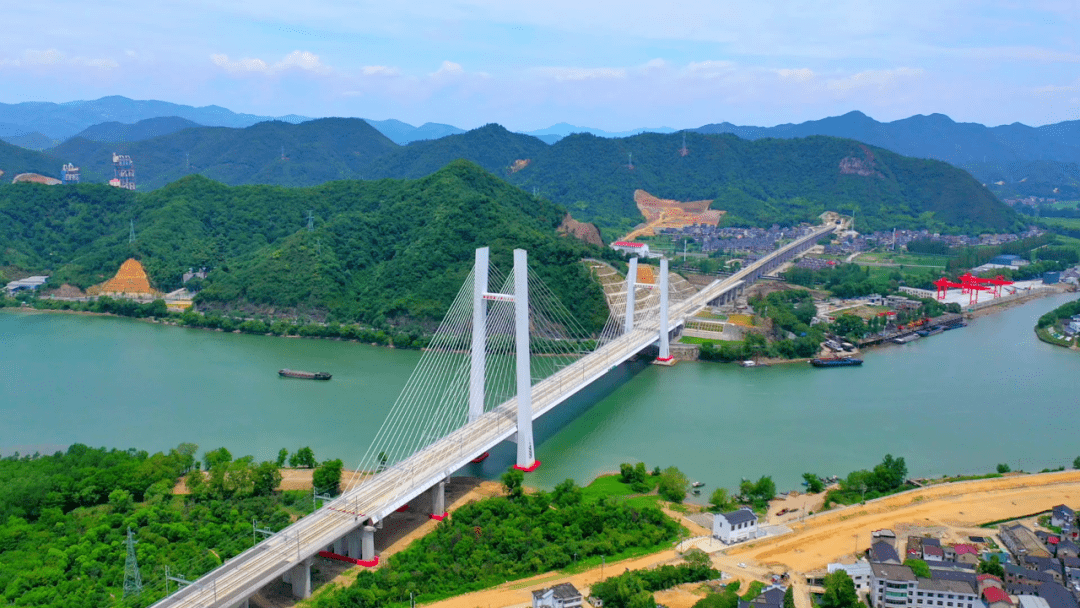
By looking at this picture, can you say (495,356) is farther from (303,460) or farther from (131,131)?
(131,131)

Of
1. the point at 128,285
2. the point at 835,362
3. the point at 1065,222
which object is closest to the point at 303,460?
the point at 835,362

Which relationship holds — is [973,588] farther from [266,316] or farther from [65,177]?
→ [65,177]

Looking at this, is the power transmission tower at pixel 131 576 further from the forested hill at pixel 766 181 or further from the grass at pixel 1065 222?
the grass at pixel 1065 222

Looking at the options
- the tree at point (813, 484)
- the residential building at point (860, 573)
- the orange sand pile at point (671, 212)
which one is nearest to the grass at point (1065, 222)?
the orange sand pile at point (671, 212)

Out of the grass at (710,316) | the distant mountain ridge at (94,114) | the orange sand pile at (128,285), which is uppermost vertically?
the distant mountain ridge at (94,114)

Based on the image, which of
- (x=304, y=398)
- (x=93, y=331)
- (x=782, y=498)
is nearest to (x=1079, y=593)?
(x=782, y=498)

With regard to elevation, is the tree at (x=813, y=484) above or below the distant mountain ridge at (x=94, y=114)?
below

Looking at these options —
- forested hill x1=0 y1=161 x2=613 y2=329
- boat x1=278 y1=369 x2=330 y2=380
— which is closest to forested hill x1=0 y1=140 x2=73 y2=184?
forested hill x1=0 y1=161 x2=613 y2=329
